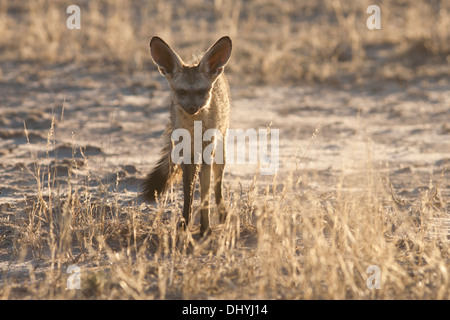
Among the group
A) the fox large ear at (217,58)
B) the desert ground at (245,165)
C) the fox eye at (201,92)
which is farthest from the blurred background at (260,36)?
the fox eye at (201,92)

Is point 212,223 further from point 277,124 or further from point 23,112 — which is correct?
point 23,112

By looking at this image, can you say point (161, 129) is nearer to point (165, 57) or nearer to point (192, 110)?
point (165, 57)

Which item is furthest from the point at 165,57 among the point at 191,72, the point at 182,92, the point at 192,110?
the point at 192,110

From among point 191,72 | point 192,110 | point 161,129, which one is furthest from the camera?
point 161,129

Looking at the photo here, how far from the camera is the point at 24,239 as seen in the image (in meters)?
5.04

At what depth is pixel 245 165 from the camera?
7449mm

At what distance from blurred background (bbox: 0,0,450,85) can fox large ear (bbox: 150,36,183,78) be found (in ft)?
18.9

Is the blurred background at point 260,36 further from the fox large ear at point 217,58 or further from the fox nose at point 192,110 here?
the fox nose at point 192,110

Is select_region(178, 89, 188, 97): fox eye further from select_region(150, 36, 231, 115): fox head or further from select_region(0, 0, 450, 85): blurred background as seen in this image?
select_region(0, 0, 450, 85): blurred background

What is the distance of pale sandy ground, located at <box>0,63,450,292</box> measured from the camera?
6699 mm

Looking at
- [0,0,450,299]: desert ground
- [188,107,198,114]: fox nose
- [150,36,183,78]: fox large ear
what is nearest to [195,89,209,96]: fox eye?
[188,107,198,114]: fox nose

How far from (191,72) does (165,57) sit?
0.25m
